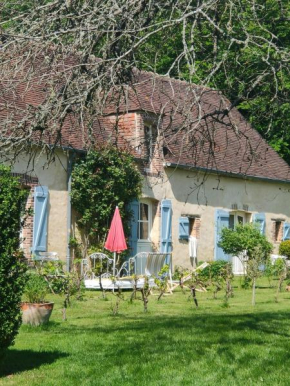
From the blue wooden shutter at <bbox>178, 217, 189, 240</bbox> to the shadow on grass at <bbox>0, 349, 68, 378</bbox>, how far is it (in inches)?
576

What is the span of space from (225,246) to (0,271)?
13.9m

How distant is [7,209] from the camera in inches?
300

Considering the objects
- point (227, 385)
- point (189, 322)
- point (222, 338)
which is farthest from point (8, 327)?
point (189, 322)

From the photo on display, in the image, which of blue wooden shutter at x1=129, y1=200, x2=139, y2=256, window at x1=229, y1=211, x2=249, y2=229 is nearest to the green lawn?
blue wooden shutter at x1=129, y1=200, x2=139, y2=256

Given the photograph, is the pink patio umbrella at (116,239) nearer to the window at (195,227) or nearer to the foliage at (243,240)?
the foliage at (243,240)

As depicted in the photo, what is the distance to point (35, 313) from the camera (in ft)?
35.8

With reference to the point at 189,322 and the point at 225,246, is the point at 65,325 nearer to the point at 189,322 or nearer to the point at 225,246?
the point at 189,322

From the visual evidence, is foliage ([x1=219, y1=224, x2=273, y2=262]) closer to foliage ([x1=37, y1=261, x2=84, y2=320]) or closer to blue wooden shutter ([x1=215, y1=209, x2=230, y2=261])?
blue wooden shutter ([x1=215, y1=209, x2=230, y2=261])

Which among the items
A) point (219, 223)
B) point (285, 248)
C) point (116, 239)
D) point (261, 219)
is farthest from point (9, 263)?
point (285, 248)

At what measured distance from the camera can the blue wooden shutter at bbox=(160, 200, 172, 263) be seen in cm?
2298

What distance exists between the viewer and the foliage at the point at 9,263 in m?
7.63

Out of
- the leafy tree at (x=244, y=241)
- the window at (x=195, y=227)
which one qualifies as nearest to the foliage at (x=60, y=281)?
the leafy tree at (x=244, y=241)

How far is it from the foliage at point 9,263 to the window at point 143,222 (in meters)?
14.8

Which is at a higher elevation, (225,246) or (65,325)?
(225,246)
